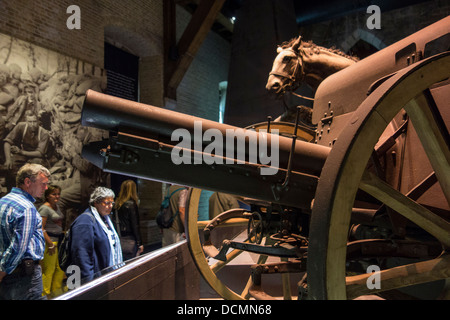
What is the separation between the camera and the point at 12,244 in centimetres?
249

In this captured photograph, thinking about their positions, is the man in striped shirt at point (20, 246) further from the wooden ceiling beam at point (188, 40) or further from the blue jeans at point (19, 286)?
the wooden ceiling beam at point (188, 40)

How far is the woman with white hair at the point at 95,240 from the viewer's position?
2.71m

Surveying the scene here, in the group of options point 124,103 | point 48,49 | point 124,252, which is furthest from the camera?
point 48,49

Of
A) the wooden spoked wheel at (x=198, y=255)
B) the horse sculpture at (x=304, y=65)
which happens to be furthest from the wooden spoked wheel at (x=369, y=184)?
the horse sculpture at (x=304, y=65)

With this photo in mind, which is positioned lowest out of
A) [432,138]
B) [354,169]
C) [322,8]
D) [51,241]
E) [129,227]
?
[51,241]

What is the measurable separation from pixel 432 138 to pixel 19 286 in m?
2.71

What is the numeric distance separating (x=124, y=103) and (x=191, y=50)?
6.80 meters

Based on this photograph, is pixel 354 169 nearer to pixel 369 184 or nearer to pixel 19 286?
pixel 369 184

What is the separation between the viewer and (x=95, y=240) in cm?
287

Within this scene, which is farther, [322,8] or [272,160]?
[322,8]

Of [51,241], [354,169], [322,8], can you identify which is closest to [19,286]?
[51,241]
